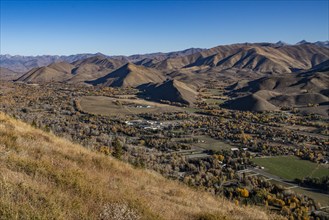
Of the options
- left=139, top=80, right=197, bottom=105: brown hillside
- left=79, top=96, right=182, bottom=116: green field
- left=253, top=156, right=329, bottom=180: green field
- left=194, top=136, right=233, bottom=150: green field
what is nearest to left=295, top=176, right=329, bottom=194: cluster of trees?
left=253, top=156, right=329, bottom=180: green field

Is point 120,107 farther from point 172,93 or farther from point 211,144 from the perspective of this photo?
point 211,144

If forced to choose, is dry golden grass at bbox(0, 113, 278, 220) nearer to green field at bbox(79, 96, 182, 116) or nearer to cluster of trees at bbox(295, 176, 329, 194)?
cluster of trees at bbox(295, 176, 329, 194)

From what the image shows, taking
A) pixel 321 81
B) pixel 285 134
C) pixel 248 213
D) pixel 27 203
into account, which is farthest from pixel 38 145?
pixel 321 81

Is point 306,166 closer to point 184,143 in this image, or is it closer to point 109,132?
point 184,143

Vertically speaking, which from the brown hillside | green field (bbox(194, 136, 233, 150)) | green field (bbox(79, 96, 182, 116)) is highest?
the brown hillside

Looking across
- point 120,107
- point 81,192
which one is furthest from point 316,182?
point 120,107

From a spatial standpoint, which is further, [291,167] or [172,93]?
[172,93]
